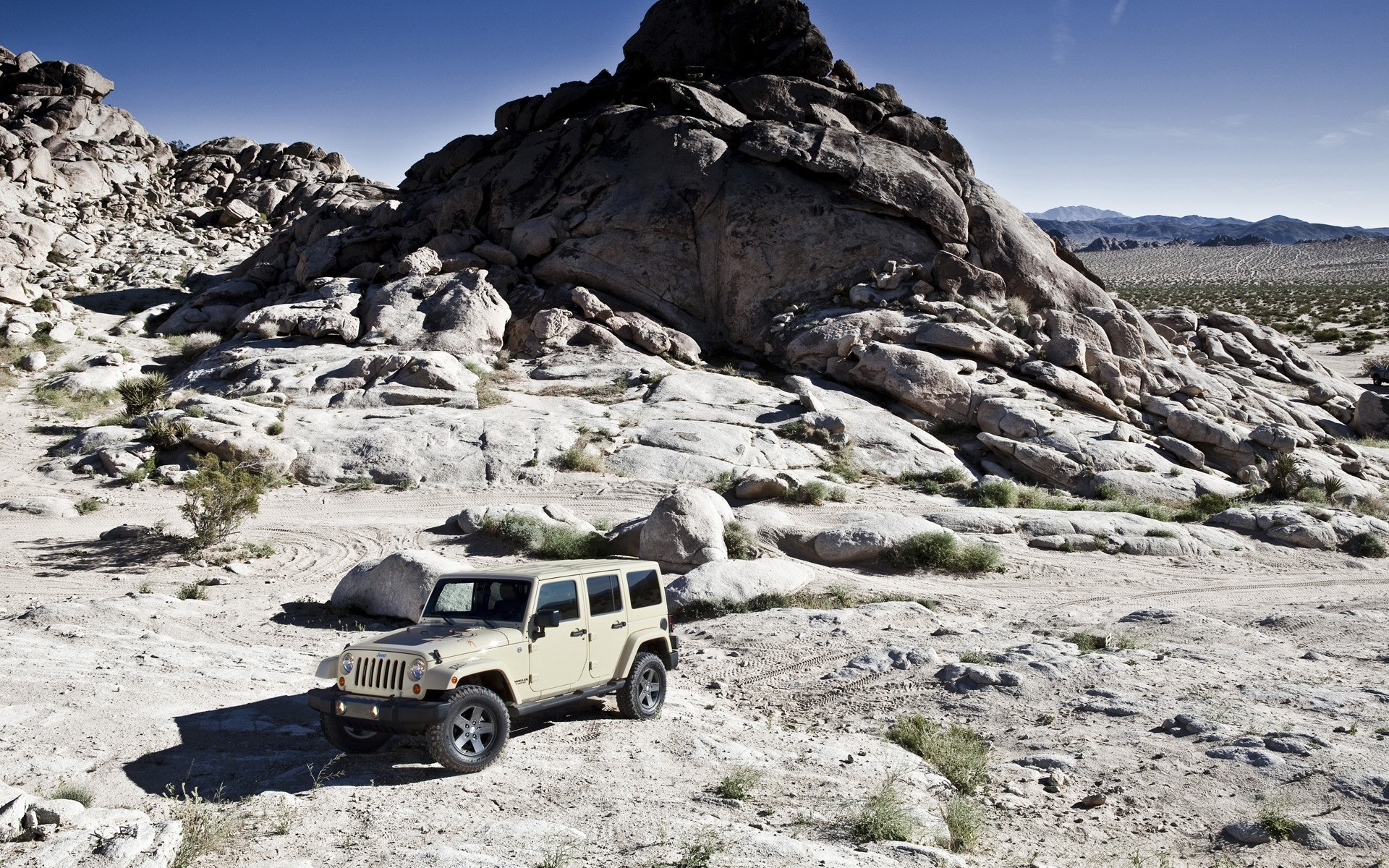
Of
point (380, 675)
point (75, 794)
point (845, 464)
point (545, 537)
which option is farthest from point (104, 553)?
point (845, 464)

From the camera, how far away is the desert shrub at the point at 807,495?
20672mm

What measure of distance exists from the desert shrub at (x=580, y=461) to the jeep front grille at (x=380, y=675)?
14276 mm

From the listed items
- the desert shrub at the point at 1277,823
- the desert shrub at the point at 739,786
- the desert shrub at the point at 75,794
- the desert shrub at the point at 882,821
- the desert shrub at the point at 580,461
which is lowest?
the desert shrub at the point at 1277,823

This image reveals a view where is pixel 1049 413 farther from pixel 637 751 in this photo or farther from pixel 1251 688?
pixel 637 751

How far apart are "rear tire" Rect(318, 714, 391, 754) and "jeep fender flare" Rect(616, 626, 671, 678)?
2.31 meters

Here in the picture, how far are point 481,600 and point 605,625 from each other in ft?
4.11

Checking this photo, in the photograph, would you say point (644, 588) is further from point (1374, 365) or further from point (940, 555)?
point (1374, 365)

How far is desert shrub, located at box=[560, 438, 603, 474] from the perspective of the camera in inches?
866

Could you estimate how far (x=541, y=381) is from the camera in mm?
28594

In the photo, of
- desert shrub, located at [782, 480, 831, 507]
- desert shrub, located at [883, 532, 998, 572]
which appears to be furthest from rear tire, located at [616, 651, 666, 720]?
desert shrub, located at [782, 480, 831, 507]

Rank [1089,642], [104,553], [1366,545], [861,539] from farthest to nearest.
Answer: [1366,545] < [861,539] < [104,553] < [1089,642]

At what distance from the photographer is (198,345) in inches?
1252

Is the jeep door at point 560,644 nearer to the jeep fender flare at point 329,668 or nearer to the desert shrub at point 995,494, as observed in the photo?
the jeep fender flare at point 329,668

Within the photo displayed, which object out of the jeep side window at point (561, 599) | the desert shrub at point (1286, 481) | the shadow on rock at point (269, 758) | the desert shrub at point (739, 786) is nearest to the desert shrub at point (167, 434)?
the shadow on rock at point (269, 758)
